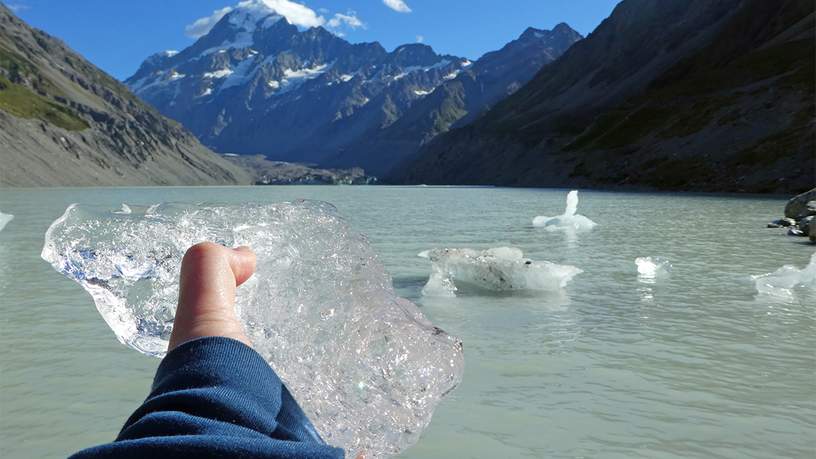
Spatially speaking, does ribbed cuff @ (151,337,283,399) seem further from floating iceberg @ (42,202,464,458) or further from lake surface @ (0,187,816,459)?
lake surface @ (0,187,816,459)

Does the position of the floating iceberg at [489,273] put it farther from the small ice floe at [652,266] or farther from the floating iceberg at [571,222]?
the floating iceberg at [571,222]

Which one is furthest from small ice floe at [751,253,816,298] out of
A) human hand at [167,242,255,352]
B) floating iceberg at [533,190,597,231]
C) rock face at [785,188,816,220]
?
rock face at [785,188,816,220]

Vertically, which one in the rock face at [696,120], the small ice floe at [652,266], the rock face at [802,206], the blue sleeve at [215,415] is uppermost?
the rock face at [696,120]

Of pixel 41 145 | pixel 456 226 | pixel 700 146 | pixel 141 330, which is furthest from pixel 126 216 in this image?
pixel 41 145

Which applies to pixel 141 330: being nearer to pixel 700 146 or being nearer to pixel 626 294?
pixel 626 294

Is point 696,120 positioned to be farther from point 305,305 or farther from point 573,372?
point 305,305

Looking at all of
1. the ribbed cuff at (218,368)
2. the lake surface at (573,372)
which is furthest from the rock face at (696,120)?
the ribbed cuff at (218,368)

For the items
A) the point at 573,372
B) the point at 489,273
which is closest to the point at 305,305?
the point at 573,372
